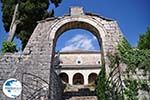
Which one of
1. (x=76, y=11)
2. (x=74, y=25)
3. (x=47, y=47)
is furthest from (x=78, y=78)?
(x=47, y=47)

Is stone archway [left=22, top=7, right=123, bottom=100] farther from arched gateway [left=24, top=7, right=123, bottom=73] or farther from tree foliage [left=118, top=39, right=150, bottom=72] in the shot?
tree foliage [left=118, top=39, right=150, bottom=72]

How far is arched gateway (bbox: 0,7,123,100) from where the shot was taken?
1150 cm

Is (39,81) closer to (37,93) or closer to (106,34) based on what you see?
(37,93)

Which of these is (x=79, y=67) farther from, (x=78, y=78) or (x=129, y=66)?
(x=129, y=66)

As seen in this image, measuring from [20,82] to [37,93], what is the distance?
887 millimetres

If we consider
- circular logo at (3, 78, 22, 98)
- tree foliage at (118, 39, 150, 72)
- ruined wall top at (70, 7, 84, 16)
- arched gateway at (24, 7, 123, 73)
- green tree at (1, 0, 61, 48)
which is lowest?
circular logo at (3, 78, 22, 98)

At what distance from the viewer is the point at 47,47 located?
1226cm

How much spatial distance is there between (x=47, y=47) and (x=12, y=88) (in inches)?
97.0

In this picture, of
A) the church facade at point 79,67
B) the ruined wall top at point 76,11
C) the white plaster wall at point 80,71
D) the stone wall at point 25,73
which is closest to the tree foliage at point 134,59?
the ruined wall top at point 76,11

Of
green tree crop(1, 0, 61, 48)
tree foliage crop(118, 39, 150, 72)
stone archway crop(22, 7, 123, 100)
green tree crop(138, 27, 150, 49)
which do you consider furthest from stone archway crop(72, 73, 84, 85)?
tree foliage crop(118, 39, 150, 72)

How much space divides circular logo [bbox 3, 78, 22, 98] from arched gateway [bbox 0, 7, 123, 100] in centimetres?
20

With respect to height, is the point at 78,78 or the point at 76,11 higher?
the point at 76,11

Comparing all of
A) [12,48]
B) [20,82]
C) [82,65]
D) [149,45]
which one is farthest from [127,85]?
[82,65]

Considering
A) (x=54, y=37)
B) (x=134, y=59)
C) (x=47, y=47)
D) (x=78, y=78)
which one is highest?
(x=54, y=37)
